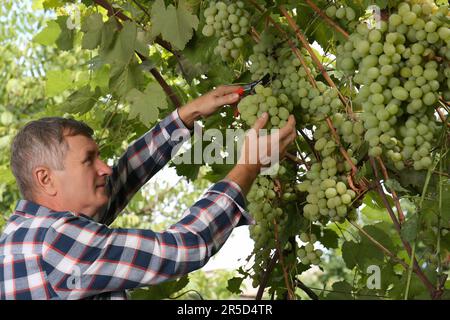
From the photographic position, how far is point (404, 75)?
113cm

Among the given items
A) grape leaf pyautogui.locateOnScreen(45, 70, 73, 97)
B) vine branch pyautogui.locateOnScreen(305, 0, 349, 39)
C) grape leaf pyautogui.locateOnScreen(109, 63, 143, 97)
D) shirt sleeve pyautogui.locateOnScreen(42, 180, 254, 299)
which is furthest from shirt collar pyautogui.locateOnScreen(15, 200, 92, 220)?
grape leaf pyautogui.locateOnScreen(45, 70, 73, 97)

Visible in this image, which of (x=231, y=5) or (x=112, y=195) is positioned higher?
(x=231, y=5)

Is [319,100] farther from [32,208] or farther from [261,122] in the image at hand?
[32,208]

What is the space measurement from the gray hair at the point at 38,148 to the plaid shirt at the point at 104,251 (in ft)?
0.40

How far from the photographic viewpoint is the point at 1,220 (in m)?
2.34

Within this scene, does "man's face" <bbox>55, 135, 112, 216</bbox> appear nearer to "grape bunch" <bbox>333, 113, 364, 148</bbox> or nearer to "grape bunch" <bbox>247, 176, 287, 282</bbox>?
"grape bunch" <bbox>247, 176, 287, 282</bbox>

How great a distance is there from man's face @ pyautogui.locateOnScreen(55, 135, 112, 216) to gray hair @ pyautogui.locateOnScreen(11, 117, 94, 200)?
0.05ft

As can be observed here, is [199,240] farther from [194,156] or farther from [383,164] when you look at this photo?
[194,156]

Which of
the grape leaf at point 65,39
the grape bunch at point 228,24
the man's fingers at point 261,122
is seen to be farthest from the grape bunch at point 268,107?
the grape leaf at point 65,39

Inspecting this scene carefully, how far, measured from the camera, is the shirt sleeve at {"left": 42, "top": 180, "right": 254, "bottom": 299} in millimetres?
1266

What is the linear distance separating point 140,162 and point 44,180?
34 cm

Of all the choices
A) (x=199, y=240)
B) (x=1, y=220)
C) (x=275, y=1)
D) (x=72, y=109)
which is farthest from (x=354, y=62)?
(x=1, y=220)

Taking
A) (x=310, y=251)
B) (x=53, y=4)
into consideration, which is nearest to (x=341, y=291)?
(x=310, y=251)
